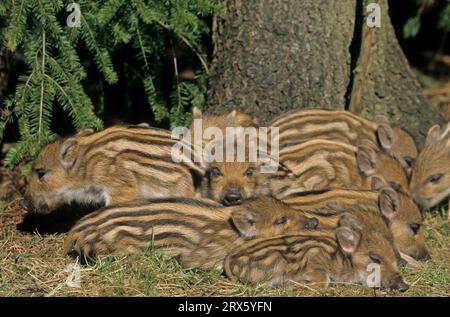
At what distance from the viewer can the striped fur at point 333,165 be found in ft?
21.2

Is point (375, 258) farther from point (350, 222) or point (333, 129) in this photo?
point (333, 129)

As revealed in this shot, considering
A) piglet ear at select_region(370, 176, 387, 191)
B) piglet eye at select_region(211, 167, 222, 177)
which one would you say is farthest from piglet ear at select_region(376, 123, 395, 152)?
piglet eye at select_region(211, 167, 222, 177)

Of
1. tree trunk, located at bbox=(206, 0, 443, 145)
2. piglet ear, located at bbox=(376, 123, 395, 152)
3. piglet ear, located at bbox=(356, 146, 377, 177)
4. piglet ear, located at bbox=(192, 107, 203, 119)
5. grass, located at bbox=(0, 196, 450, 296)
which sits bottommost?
grass, located at bbox=(0, 196, 450, 296)

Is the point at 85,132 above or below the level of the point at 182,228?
above

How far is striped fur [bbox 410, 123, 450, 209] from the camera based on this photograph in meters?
6.90

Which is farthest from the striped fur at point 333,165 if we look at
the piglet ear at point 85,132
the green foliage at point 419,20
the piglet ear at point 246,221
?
the green foliage at point 419,20

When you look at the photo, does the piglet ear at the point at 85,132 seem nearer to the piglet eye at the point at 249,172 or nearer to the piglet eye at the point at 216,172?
the piglet eye at the point at 216,172

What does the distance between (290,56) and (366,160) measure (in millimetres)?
1096

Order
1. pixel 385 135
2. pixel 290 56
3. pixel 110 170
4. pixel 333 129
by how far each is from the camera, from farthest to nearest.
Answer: pixel 290 56, pixel 385 135, pixel 333 129, pixel 110 170

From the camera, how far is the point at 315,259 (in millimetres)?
5340

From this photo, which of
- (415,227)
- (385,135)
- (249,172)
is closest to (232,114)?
(249,172)

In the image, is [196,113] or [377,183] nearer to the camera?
[377,183]

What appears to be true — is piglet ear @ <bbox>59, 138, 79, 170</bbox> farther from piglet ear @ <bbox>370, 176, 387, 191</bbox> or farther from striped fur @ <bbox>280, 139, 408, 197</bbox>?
piglet ear @ <bbox>370, 176, 387, 191</bbox>

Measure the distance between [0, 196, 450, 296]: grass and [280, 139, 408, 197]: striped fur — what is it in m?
0.88
